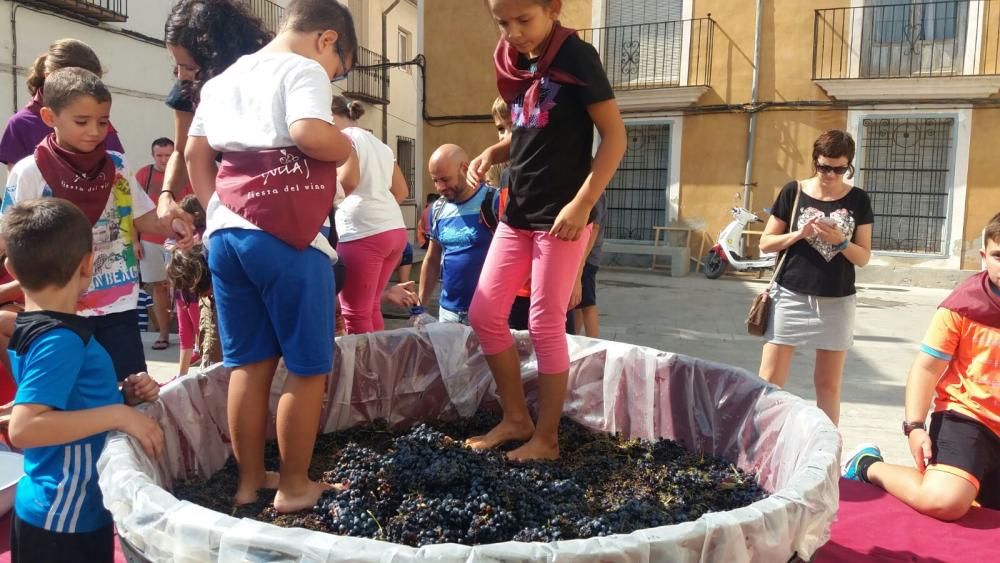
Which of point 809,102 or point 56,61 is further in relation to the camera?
point 809,102

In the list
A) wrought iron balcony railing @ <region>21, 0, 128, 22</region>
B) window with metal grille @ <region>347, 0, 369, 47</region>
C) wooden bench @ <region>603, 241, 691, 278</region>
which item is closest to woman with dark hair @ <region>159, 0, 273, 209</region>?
wrought iron balcony railing @ <region>21, 0, 128, 22</region>

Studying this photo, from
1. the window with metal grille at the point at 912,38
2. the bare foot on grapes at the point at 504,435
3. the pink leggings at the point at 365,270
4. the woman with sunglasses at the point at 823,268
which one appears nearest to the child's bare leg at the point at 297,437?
the bare foot on grapes at the point at 504,435

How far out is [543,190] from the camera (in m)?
2.28

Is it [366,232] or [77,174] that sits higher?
[77,174]

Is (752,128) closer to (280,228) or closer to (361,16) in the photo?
(361,16)

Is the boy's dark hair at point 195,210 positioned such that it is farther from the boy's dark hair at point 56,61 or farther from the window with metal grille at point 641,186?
the window with metal grille at point 641,186

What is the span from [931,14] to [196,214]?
11.9 meters

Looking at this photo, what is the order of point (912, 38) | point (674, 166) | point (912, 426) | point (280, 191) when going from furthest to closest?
point (674, 166) < point (912, 38) < point (912, 426) < point (280, 191)

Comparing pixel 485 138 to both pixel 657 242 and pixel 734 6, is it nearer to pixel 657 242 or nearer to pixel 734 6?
pixel 657 242

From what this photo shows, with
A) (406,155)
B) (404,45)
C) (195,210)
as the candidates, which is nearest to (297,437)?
(195,210)

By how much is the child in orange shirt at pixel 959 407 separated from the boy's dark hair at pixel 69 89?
2.78 m

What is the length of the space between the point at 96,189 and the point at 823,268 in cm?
269

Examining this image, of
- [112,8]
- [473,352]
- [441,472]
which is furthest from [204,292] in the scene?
[112,8]

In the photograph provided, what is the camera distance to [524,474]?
6.89 ft
